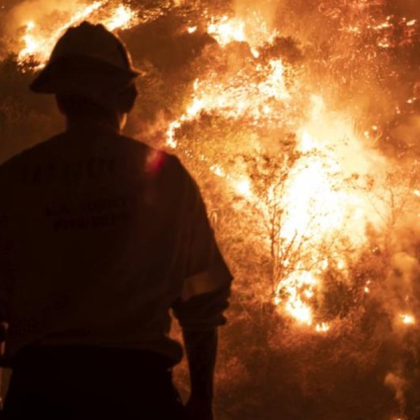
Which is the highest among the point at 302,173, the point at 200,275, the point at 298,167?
the point at 200,275

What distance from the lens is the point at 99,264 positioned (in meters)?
1.88

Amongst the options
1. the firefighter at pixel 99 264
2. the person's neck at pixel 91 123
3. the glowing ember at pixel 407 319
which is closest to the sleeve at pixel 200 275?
the firefighter at pixel 99 264

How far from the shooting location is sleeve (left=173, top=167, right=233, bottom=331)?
82.8 inches

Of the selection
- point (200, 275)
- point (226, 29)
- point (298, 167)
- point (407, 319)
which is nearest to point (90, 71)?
point (200, 275)

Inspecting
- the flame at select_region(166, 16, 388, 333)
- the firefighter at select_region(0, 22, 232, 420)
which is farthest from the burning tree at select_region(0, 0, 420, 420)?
the firefighter at select_region(0, 22, 232, 420)

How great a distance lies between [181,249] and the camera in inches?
82.0

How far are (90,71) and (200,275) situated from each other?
84cm

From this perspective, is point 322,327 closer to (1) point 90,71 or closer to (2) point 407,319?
(2) point 407,319

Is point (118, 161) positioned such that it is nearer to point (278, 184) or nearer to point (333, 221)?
point (278, 184)

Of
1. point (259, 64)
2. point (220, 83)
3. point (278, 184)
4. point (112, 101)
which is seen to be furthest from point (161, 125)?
point (112, 101)

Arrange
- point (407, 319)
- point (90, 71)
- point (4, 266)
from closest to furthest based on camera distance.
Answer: point (4, 266) → point (90, 71) → point (407, 319)

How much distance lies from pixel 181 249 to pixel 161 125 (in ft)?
32.5

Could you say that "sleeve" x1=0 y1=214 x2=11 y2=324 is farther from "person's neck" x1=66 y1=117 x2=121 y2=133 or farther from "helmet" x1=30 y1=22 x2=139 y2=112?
"helmet" x1=30 y1=22 x2=139 y2=112

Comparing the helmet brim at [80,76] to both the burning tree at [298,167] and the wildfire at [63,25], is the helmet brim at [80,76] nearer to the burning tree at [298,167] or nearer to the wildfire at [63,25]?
the burning tree at [298,167]
